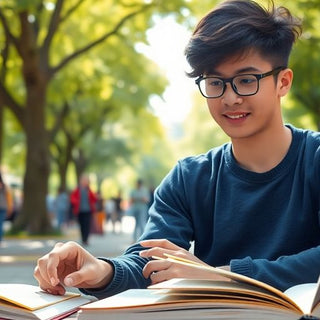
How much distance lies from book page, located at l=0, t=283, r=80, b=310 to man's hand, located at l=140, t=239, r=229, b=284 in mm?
237

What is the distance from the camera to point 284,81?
2.71m

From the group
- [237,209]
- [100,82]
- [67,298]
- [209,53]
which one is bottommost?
[67,298]

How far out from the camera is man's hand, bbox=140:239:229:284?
219 cm

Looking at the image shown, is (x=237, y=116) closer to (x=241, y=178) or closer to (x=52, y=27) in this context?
(x=241, y=178)

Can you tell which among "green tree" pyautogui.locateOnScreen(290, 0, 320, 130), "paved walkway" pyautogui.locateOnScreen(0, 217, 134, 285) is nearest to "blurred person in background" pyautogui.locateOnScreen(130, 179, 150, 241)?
"paved walkway" pyautogui.locateOnScreen(0, 217, 134, 285)

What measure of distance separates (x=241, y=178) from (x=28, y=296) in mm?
812

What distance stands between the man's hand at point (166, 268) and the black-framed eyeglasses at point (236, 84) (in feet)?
1.58

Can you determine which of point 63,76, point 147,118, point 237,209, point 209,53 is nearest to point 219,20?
point 209,53

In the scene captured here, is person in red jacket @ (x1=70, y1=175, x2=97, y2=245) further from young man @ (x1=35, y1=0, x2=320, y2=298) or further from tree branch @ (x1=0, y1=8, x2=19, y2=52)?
young man @ (x1=35, y1=0, x2=320, y2=298)

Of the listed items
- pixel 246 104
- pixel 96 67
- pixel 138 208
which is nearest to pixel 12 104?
pixel 138 208

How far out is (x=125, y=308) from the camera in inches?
74.3

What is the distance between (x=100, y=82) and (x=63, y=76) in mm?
2192

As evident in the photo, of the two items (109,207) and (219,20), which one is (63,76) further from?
(219,20)

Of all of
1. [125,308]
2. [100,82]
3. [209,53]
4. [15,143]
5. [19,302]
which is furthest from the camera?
[15,143]
